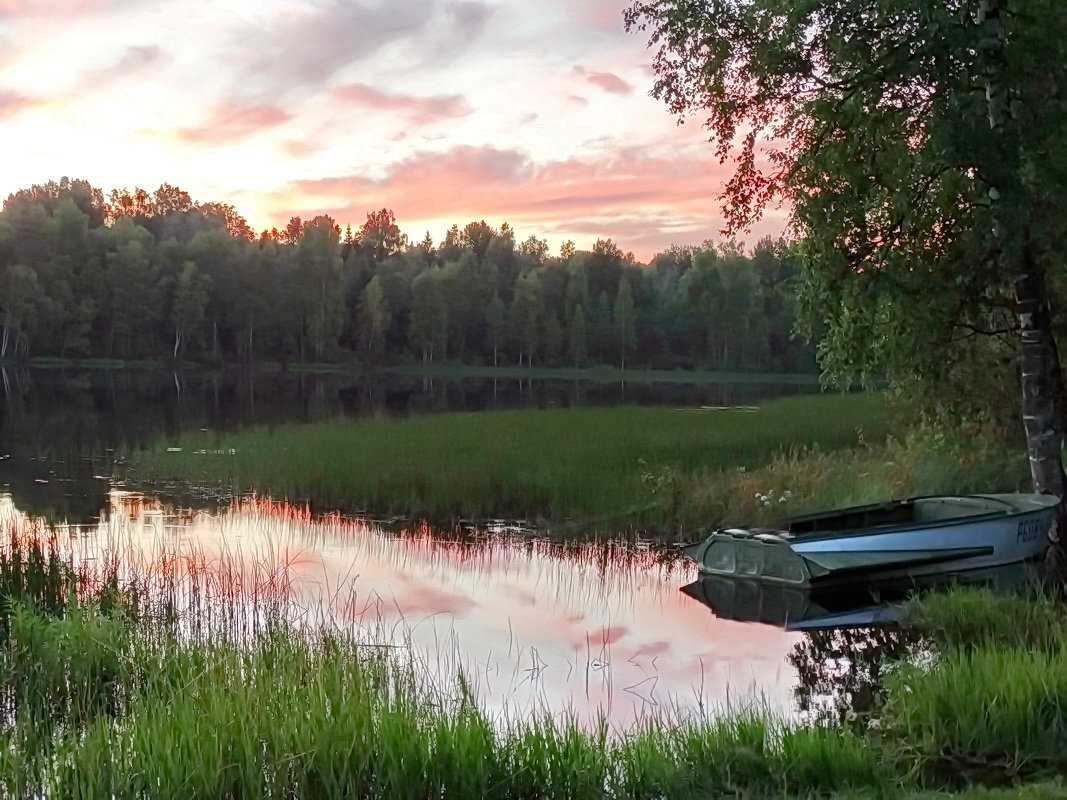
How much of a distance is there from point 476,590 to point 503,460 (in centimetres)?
1104

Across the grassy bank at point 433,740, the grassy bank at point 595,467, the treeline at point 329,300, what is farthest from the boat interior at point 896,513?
the treeline at point 329,300

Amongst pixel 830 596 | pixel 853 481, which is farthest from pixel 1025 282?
pixel 853 481

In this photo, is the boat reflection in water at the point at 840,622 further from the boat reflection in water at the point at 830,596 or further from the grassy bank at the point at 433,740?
the grassy bank at the point at 433,740

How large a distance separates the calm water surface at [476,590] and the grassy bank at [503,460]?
168 cm

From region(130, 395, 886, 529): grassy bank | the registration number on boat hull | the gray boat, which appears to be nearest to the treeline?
region(130, 395, 886, 529): grassy bank

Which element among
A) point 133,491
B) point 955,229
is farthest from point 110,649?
point 133,491

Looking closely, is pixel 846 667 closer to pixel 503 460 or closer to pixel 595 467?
pixel 595 467

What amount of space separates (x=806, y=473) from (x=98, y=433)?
22.7 meters

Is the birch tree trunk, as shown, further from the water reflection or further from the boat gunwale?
the water reflection

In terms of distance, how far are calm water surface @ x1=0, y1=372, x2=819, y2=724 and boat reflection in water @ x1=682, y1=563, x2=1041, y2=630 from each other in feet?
1.23

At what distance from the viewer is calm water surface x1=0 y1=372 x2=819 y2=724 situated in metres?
9.46

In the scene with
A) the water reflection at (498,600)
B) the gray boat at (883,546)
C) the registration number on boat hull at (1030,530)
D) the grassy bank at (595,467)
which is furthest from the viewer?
the grassy bank at (595,467)

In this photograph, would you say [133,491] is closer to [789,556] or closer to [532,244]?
[789,556]

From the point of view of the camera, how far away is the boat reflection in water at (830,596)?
11.8 meters
